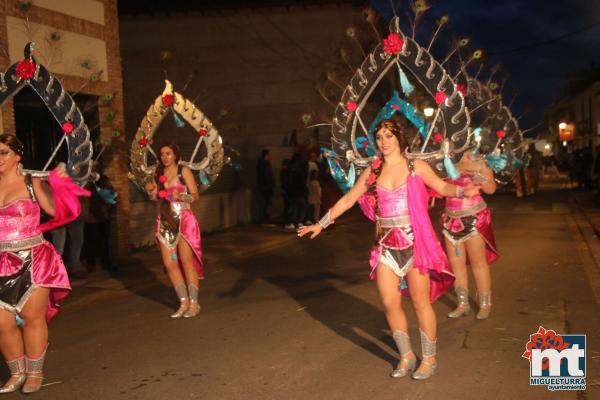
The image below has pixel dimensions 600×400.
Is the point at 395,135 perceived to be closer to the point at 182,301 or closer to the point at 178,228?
the point at 178,228

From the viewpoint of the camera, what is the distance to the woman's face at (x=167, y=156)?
7.20 meters

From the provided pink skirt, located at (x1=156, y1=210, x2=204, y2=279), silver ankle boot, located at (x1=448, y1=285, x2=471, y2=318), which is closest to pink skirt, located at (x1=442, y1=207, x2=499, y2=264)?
silver ankle boot, located at (x1=448, y1=285, x2=471, y2=318)

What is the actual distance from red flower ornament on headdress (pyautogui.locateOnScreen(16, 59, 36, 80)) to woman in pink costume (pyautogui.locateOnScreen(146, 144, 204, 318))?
1913 millimetres

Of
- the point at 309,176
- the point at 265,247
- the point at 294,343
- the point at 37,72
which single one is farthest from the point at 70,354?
the point at 309,176

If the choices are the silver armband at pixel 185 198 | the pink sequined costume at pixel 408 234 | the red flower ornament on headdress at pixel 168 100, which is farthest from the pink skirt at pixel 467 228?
the red flower ornament on headdress at pixel 168 100

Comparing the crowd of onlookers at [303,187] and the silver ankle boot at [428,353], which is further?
the crowd of onlookers at [303,187]

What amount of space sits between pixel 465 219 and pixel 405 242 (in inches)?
79.8

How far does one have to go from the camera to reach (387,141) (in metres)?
4.93

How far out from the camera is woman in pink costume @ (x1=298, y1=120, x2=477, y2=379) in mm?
4867

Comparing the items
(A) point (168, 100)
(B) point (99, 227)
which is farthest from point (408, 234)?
(B) point (99, 227)

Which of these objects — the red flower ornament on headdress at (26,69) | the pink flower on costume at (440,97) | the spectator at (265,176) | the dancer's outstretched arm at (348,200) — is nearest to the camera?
the dancer's outstretched arm at (348,200)

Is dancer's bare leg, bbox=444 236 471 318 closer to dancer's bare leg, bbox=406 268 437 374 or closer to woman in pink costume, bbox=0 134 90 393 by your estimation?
dancer's bare leg, bbox=406 268 437 374

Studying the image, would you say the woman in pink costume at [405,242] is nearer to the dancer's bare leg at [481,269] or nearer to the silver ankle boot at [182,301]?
the dancer's bare leg at [481,269]

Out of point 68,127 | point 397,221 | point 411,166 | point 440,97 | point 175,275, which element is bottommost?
point 175,275
